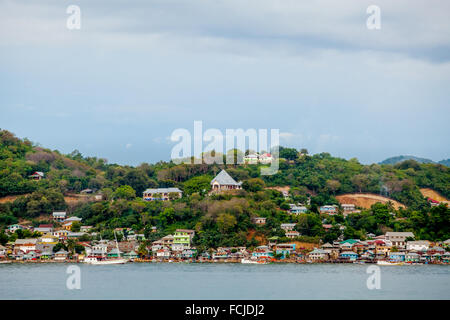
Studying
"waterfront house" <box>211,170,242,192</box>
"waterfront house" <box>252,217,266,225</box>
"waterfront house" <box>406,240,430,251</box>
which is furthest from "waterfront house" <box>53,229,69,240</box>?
"waterfront house" <box>406,240,430,251</box>

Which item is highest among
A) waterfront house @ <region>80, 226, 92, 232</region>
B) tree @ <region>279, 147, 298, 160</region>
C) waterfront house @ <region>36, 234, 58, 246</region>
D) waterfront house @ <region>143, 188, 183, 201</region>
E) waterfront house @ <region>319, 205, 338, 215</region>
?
tree @ <region>279, 147, 298, 160</region>

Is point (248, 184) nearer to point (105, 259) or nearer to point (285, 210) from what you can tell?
point (285, 210)

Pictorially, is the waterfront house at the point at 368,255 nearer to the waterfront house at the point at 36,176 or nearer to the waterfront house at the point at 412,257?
the waterfront house at the point at 412,257

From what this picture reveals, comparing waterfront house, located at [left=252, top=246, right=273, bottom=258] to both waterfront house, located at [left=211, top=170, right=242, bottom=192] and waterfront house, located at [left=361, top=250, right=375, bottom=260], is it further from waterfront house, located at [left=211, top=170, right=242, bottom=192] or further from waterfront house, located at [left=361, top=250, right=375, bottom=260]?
waterfront house, located at [left=211, top=170, right=242, bottom=192]

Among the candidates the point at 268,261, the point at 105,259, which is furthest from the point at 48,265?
the point at 268,261

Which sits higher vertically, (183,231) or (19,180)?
(19,180)

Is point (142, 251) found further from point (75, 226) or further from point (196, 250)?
point (75, 226)

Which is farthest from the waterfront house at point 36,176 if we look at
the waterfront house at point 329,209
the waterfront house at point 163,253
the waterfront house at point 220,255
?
the waterfront house at point 329,209
